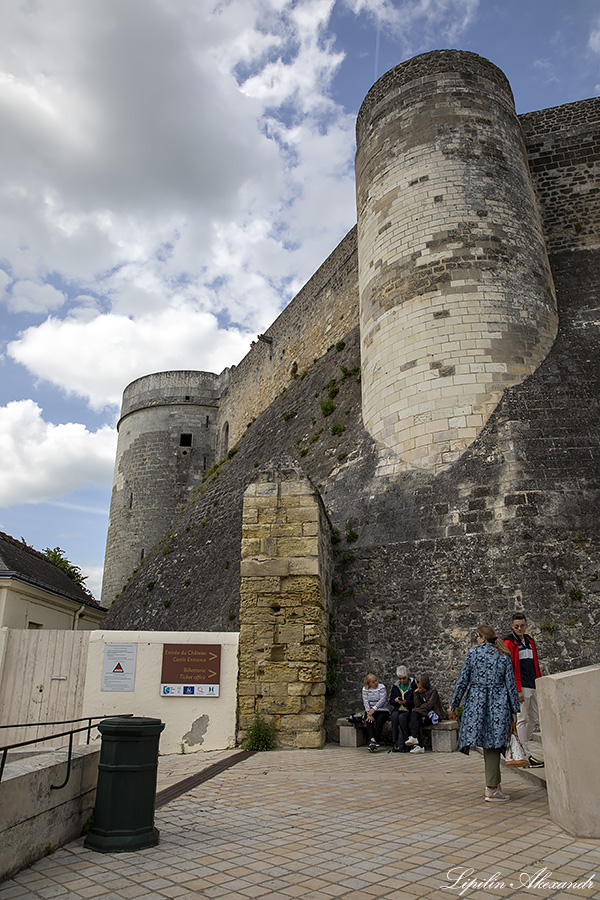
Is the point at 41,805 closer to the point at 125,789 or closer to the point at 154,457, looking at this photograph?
the point at 125,789

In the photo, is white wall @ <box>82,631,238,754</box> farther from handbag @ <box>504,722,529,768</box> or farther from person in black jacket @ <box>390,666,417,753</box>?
handbag @ <box>504,722,529,768</box>

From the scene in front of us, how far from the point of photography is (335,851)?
3.22 m

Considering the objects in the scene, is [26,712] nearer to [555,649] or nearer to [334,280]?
[555,649]

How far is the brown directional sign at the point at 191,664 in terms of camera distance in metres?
7.17

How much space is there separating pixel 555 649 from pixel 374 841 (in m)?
4.82

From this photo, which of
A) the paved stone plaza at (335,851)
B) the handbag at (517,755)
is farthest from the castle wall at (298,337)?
the paved stone plaza at (335,851)

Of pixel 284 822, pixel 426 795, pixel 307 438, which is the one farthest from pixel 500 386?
pixel 284 822

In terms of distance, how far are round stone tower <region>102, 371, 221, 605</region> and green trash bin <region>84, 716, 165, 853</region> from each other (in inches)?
875

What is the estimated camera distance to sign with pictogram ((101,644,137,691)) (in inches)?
285

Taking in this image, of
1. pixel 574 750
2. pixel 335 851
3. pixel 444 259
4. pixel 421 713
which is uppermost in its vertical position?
pixel 444 259

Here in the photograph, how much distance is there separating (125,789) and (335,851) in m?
1.24

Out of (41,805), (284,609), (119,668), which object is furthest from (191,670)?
(41,805)

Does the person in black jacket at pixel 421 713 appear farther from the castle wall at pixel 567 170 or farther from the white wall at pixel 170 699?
the castle wall at pixel 567 170

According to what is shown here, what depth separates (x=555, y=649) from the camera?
24.3 ft
